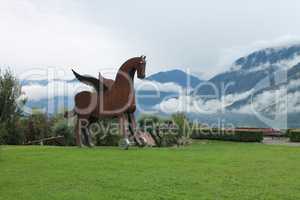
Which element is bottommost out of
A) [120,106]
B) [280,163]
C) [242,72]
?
[280,163]

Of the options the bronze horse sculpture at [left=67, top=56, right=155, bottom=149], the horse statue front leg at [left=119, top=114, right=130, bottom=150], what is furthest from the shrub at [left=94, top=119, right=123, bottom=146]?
the horse statue front leg at [left=119, top=114, right=130, bottom=150]

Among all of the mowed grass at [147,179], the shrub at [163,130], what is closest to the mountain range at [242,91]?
the shrub at [163,130]

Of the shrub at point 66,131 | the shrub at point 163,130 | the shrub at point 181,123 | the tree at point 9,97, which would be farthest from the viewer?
the shrub at point 66,131

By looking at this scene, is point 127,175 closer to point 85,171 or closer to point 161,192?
point 85,171

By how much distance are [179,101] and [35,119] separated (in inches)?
382

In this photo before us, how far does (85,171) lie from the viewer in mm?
8812

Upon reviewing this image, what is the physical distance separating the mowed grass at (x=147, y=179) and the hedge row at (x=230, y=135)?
1527 centimetres

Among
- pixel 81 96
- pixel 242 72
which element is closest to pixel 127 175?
pixel 81 96

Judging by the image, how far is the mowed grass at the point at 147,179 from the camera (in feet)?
20.7

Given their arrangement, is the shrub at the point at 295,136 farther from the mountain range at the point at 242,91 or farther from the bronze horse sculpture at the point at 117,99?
the bronze horse sculpture at the point at 117,99

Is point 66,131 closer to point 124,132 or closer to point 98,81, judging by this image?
point 98,81

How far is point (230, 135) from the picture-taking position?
26516mm

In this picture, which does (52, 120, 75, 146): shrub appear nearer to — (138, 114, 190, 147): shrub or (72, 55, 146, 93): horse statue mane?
(138, 114, 190, 147): shrub

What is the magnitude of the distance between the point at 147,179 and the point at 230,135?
1967 cm
